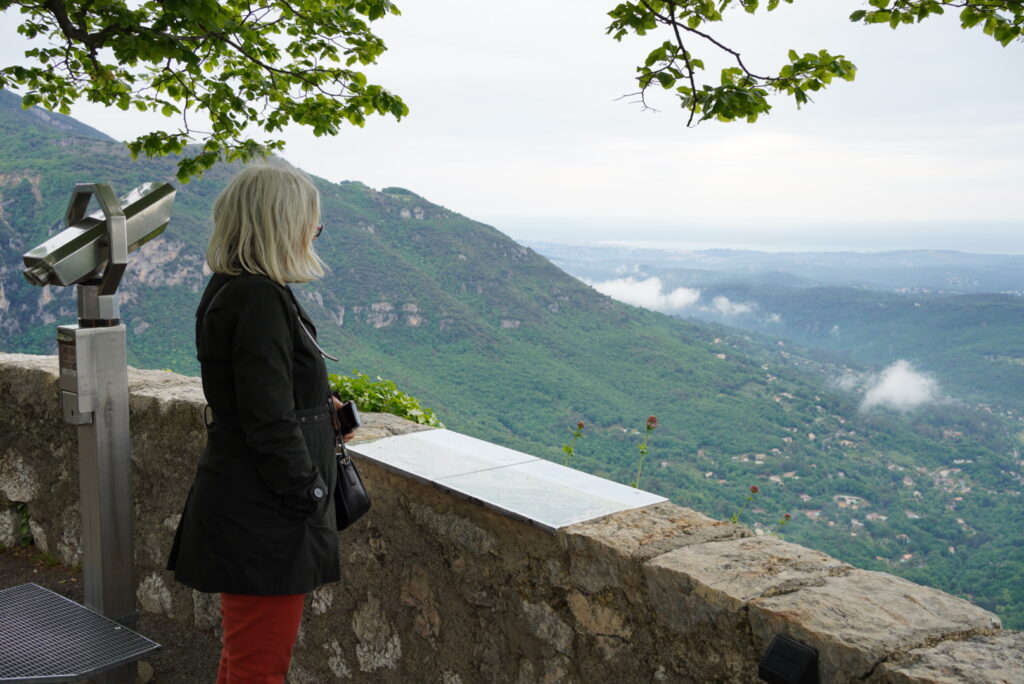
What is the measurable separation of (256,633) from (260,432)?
1.58ft

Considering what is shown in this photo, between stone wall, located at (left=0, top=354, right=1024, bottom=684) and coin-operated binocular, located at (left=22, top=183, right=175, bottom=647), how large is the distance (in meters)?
0.41

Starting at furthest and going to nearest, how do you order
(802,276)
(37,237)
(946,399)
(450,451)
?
(802,276) < (946,399) < (37,237) < (450,451)

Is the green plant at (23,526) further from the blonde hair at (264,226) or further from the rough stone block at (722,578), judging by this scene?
the rough stone block at (722,578)

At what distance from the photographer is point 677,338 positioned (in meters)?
51.1

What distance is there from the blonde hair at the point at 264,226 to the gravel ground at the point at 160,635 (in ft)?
5.44

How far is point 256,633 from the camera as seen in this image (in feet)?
6.00

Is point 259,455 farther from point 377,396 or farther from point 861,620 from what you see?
point 377,396

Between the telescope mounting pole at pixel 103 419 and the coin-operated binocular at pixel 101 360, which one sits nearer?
the coin-operated binocular at pixel 101 360

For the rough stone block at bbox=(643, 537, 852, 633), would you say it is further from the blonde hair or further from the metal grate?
the metal grate

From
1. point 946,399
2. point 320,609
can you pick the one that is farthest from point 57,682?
point 946,399

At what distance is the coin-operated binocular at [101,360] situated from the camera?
227 cm

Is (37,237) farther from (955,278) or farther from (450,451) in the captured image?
(955,278)

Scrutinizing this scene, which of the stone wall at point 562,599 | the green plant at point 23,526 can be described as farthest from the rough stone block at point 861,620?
the green plant at point 23,526

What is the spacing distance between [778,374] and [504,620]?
4942 cm
